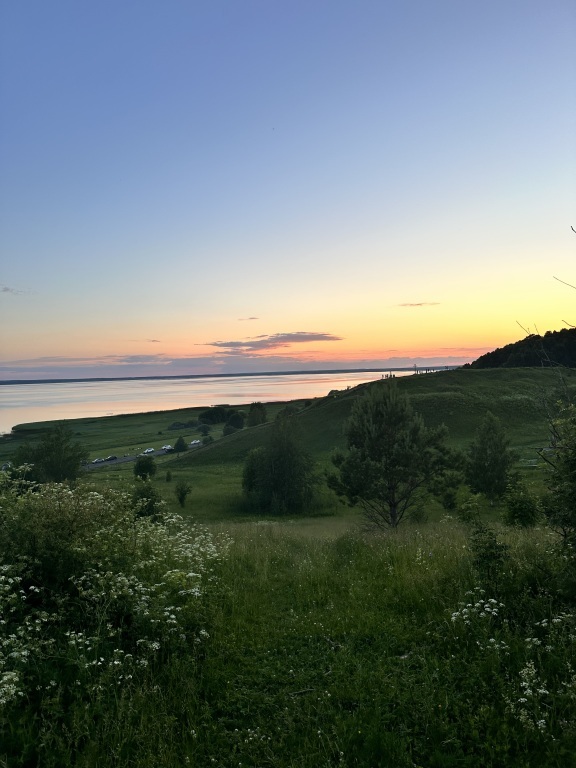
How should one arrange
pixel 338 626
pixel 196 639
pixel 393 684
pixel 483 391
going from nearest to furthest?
pixel 393 684, pixel 196 639, pixel 338 626, pixel 483 391

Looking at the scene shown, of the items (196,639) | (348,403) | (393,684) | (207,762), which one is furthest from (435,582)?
(348,403)

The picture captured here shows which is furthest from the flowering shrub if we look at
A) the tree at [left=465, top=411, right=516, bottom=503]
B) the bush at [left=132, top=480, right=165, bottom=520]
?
the tree at [left=465, top=411, right=516, bottom=503]

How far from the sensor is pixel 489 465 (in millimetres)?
34250

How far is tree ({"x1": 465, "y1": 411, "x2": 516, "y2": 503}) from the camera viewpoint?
34031 mm

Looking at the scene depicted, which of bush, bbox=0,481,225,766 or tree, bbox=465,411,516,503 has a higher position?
bush, bbox=0,481,225,766

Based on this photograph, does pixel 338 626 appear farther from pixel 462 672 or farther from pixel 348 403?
pixel 348 403

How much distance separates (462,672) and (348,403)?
78.7 metres

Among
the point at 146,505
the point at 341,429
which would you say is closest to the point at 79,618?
the point at 146,505

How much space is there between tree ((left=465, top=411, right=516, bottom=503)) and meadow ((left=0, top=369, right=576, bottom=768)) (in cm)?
2650

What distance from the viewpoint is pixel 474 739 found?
197 inches

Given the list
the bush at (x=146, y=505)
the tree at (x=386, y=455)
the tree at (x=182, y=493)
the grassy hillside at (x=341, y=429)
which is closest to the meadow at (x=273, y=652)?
the bush at (x=146, y=505)

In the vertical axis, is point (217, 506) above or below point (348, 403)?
below

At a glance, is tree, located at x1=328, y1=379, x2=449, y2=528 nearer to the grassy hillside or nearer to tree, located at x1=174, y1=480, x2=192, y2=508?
the grassy hillside

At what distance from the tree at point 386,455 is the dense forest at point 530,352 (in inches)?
3144
